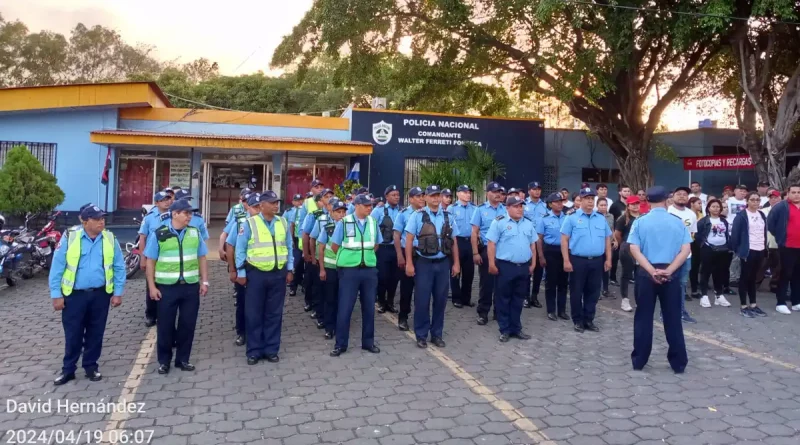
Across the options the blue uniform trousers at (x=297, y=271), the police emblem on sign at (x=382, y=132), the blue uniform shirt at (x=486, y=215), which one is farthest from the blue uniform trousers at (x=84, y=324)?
the police emblem on sign at (x=382, y=132)

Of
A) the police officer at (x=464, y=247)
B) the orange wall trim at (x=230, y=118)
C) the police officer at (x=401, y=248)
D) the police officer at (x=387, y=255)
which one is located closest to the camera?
the police officer at (x=401, y=248)

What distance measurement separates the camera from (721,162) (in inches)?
584

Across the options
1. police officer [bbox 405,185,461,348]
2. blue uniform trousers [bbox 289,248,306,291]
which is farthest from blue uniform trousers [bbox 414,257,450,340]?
blue uniform trousers [bbox 289,248,306,291]

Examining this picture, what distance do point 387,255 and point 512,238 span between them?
1870mm

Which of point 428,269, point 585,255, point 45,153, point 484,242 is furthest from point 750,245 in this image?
point 45,153

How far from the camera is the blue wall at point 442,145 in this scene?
16141 millimetres

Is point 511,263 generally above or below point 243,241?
below

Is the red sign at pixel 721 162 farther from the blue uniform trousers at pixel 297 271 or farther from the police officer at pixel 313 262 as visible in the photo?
the police officer at pixel 313 262

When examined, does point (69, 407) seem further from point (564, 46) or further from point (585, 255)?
point (564, 46)

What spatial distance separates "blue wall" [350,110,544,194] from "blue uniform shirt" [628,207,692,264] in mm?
11531

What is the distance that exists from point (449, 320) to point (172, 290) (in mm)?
3597

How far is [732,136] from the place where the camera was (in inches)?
752

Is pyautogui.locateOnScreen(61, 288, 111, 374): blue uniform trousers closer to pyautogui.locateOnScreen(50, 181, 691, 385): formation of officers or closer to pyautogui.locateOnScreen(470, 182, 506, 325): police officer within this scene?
pyautogui.locateOnScreen(50, 181, 691, 385): formation of officers

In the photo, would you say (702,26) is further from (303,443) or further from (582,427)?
(303,443)
